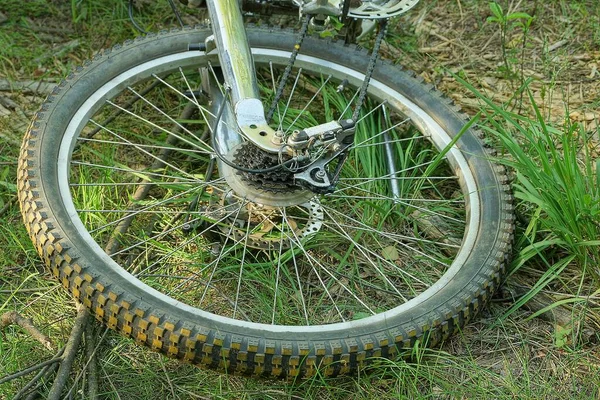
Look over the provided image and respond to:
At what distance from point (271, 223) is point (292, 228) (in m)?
0.08

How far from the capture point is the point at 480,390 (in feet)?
8.70

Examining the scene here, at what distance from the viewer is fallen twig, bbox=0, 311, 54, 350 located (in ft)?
8.94

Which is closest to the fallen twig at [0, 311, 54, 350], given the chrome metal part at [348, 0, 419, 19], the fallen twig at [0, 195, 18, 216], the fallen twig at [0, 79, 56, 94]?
the fallen twig at [0, 195, 18, 216]

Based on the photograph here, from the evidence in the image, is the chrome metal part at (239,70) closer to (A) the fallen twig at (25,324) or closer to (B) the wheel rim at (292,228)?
(B) the wheel rim at (292,228)

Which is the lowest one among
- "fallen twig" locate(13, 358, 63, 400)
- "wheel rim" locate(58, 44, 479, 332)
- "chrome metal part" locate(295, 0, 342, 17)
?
"fallen twig" locate(13, 358, 63, 400)

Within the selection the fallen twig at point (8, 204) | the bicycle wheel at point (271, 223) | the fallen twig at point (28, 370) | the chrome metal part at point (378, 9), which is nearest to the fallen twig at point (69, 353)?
the fallen twig at point (28, 370)

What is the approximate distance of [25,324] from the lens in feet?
9.05

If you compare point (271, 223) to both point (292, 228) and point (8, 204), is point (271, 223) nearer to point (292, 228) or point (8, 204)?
point (292, 228)

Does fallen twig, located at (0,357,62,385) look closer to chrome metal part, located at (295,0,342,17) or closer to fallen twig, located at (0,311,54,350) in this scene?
fallen twig, located at (0,311,54,350)

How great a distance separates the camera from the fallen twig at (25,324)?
2.72m

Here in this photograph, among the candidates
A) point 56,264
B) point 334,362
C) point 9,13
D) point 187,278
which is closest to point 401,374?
point 334,362

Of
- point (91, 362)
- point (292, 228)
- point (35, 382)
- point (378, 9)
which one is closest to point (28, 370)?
point (35, 382)

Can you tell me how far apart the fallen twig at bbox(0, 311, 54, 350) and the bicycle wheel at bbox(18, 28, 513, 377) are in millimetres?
211

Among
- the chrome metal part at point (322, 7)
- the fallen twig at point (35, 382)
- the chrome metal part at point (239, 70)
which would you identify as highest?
the chrome metal part at point (322, 7)
